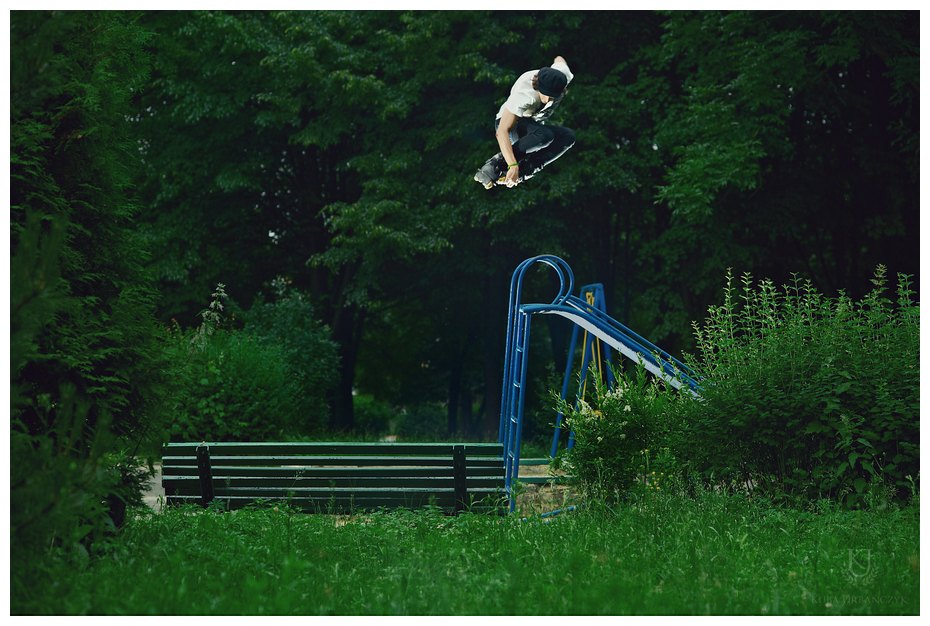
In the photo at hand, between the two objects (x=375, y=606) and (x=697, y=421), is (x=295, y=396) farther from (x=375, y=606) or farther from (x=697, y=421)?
(x=375, y=606)

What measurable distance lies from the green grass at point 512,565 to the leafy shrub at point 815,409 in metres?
0.48

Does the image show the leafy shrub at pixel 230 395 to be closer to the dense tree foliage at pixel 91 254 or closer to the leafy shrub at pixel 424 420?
the dense tree foliage at pixel 91 254

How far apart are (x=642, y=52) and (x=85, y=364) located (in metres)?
14.9

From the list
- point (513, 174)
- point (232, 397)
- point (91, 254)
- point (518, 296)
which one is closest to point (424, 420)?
point (232, 397)

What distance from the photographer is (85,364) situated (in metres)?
5.66

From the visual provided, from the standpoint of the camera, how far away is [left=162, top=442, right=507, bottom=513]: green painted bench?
304 inches

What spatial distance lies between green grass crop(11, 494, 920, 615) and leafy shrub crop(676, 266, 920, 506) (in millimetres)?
476

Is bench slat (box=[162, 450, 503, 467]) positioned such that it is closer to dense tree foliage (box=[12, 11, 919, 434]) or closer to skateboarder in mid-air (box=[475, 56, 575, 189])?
skateboarder in mid-air (box=[475, 56, 575, 189])

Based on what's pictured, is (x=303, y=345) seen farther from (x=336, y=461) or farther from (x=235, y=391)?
(x=336, y=461)

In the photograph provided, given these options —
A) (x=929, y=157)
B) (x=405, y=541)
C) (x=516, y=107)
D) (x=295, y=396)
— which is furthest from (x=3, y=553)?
(x=295, y=396)

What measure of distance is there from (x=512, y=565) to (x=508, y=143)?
11.5 ft

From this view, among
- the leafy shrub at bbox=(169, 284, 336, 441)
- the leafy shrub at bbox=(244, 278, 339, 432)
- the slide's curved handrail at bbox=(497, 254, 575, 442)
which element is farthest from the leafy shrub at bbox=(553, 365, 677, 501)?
the leafy shrub at bbox=(244, 278, 339, 432)

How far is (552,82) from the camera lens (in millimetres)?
6938

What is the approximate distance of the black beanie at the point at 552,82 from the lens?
693cm
